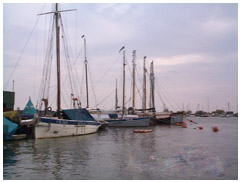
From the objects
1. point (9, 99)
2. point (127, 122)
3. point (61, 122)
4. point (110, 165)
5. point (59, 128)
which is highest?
point (9, 99)

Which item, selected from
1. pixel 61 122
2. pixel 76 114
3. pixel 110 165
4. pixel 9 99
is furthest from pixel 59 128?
pixel 9 99

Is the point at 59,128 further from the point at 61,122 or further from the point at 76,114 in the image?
the point at 76,114

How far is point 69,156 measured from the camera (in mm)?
20109

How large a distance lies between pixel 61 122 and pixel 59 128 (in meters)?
0.68

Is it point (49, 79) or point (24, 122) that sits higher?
point (49, 79)

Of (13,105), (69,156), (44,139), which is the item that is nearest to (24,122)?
(44,139)

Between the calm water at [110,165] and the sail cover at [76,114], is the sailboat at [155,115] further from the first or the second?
the calm water at [110,165]

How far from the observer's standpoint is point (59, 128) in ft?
105

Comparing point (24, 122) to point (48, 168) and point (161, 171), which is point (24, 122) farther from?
point (161, 171)

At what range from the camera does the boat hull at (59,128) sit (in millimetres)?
30145

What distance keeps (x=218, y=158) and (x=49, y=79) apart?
73.3 feet

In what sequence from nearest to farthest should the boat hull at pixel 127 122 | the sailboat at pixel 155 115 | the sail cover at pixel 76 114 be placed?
the sail cover at pixel 76 114
the boat hull at pixel 127 122
the sailboat at pixel 155 115

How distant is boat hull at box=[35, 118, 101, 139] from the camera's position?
30.1m

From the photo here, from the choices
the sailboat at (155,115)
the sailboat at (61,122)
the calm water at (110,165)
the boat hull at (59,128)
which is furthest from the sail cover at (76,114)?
the sailboat at (155,115)
